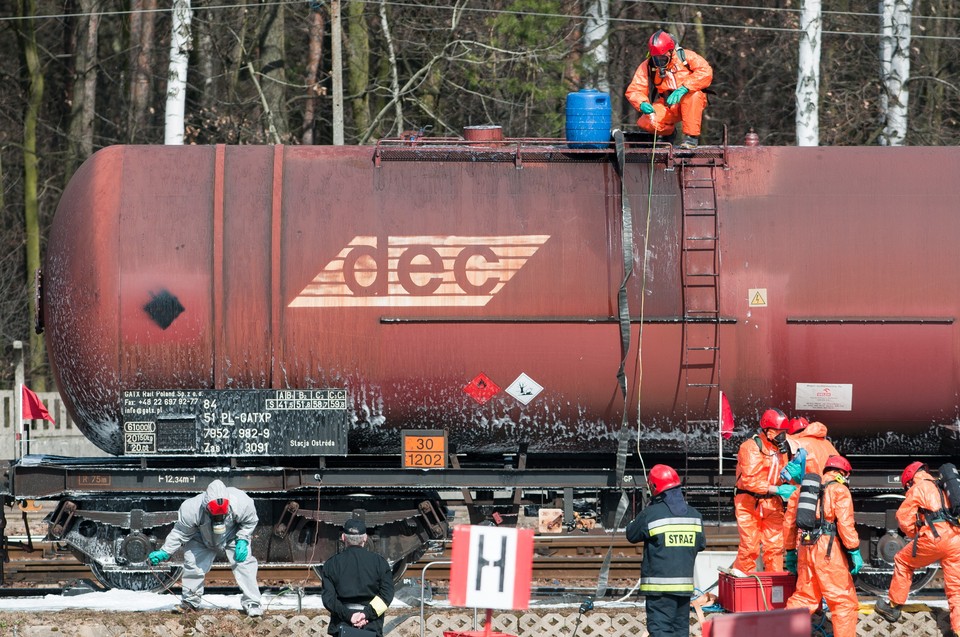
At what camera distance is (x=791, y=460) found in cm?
1120

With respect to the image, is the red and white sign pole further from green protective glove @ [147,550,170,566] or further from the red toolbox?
green protective glove @ [147,550,170,566]

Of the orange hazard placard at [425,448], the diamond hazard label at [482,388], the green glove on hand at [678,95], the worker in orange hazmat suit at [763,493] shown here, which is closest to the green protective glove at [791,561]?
the worker in orange hazmat suit at [763,493]

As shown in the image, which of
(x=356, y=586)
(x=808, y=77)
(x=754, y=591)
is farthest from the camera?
(x=808, y=77)

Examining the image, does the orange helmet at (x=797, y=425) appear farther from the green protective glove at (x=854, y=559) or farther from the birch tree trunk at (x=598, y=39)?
the birch tree trunk at (x=598, y=39)

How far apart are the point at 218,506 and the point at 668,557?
382 centimetres

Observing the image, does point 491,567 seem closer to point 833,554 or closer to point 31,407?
point 833,554

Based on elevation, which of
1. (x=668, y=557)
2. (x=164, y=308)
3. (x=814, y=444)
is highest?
(x=164, y=308)

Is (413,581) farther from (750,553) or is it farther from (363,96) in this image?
(363,96)

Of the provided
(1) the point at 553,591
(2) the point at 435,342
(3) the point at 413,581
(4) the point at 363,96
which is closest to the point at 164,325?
(2) the point at 435,342

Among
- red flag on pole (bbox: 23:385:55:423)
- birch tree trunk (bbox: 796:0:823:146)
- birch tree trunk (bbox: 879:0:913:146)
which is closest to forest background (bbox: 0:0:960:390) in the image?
birch tree trunk (bbox: 879:0:913:146)

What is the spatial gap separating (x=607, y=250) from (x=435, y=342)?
5.47 ft

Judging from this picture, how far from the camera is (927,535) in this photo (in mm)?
10797

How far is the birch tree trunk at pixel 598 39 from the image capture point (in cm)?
2395

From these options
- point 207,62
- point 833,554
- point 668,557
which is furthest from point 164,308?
point 207,62
